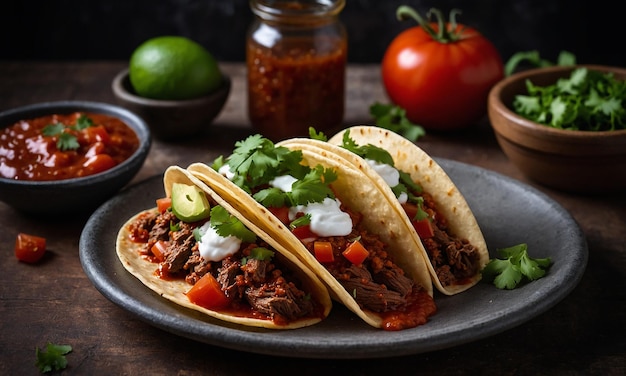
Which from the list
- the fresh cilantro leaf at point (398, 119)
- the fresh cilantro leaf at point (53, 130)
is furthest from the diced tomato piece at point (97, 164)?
the fresh cilantro leaf at point (398, 119)

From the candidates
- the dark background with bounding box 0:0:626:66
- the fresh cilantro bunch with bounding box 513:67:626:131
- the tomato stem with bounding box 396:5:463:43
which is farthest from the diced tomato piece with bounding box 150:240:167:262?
the dark background with bounding box 0:0:626:66

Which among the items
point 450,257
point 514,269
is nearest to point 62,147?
point 450,257

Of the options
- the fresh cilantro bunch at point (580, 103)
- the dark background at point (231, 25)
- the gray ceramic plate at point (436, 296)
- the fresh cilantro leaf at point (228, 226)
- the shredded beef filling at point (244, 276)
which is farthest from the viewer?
the dark background at point (231, 25)

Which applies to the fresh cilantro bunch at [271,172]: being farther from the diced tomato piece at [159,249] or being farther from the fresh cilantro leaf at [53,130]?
the fresh cilantro leaf at [53,130]

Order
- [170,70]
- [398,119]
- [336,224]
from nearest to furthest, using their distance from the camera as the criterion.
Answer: [336,224] < [170,70] < [398,119]

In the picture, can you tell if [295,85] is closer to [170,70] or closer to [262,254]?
[170,70]

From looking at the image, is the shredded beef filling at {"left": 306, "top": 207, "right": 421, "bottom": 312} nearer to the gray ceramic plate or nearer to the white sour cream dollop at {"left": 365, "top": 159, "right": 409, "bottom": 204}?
the gray ceramic plate
